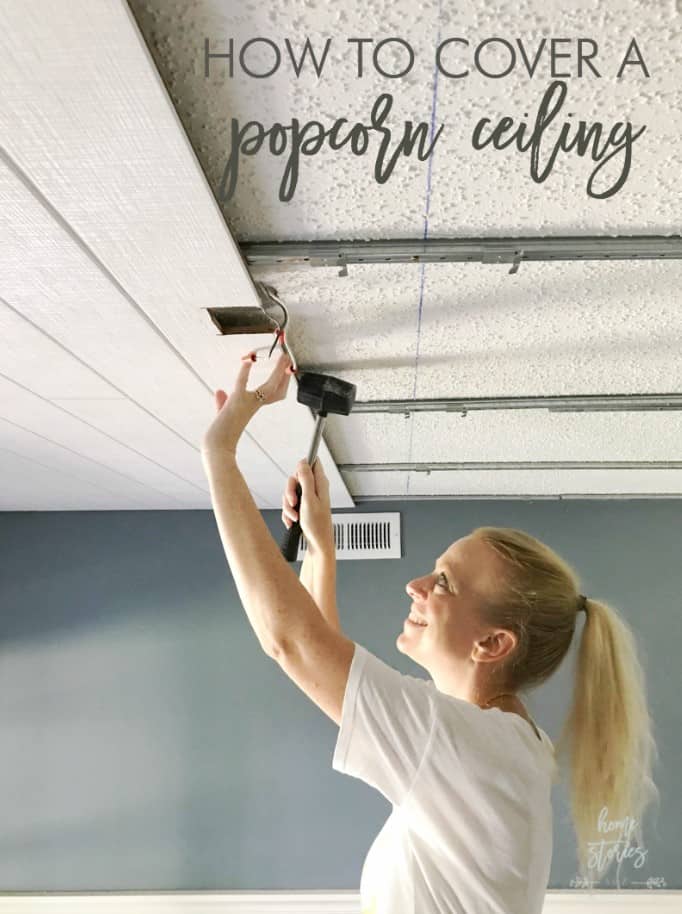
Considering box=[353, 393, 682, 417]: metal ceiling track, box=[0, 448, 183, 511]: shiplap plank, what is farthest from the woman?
box=[0, 448, 183, 511]: shiplap plank

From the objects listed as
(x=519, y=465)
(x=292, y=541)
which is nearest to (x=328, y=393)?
(x=292, y=541)

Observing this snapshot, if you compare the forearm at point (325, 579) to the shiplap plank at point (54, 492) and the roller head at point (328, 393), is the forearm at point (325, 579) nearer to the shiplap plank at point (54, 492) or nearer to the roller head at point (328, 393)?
the roller head at point (328, 393)

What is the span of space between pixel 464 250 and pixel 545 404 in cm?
79

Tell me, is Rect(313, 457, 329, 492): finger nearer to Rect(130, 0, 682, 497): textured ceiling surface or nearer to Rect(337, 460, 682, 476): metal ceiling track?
Rect(130, 0, 682, 497): textured ceiling surface

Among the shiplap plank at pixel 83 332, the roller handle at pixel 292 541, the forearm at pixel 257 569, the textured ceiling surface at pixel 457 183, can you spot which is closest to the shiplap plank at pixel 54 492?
the shiplap plank at pixel 83 332

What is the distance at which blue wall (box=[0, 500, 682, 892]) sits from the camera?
2.70m

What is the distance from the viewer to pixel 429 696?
0.71m

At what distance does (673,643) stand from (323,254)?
2427mm

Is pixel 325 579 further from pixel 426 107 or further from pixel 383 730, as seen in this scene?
pixel 426 107

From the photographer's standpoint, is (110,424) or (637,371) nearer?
(637,371)

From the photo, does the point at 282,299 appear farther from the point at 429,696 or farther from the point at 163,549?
the point at 163,549

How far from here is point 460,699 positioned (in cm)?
82

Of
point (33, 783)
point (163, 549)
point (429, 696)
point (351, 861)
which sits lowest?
point (351, 861)

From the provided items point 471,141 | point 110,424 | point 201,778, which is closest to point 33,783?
point 201,778
